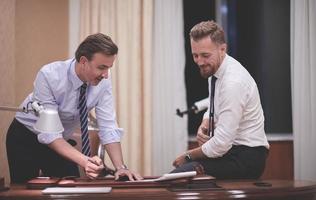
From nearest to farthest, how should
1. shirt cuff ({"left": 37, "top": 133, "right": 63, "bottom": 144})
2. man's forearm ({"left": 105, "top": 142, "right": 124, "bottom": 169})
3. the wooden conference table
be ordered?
the wooden conference table < shirt cuff ({"left": 37, "top": 133, "right": 63, "bottom": 144}) < man's forearm ({"left": 105, "top": 142, "right": 124, "bottom": 169})

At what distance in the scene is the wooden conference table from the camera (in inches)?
73.6

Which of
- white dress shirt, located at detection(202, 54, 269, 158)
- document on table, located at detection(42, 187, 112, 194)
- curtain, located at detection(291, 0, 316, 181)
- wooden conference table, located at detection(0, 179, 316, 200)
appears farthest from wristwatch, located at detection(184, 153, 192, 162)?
curtain, located at detection(291, 0, 316, 181)

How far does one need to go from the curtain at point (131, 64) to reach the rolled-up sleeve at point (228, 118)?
214 cm

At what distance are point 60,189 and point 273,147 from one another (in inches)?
135

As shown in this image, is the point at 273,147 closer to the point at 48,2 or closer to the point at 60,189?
the point at 48,2

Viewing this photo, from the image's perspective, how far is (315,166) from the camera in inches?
192

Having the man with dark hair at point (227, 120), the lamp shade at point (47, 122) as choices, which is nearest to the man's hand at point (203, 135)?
the man with dark hair at point (227, 120)

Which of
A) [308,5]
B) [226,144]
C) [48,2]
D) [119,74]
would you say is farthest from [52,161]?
[308,5]

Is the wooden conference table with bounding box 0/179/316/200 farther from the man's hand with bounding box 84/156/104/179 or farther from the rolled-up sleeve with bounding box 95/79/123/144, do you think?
the rolled-up sleeve with bounding box 95/79/123/144

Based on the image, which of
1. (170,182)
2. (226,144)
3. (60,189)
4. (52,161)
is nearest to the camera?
(60,189)

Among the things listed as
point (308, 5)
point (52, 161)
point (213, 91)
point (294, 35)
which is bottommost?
point (52, 161)

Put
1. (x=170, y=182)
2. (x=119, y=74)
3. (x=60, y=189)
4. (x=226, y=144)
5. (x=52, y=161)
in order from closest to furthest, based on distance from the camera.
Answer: (x=60, y=189) < (x=170, y=182) < (x=226, y=144) < (x=52, y=161) < (x=119, y=74)

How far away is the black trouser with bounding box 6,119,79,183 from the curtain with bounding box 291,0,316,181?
2872 millimetres

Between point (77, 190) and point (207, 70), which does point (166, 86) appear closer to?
point (207, 70)
